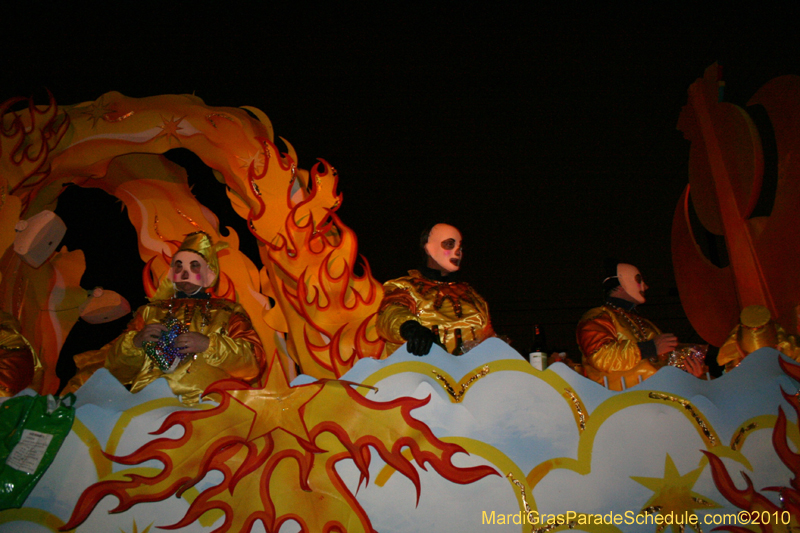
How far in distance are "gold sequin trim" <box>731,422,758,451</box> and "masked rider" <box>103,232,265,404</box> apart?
6.42 feet

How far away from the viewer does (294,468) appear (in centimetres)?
217

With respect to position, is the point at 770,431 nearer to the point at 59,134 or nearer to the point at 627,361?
the point at 627,361

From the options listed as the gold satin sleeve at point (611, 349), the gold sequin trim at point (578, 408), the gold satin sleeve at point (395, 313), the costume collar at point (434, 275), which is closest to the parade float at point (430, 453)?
the gold sequin trim at point (578, 408)

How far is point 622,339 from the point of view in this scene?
2.77 meters

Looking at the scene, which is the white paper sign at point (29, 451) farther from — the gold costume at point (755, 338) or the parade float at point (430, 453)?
the gold costume at point (755, 338)

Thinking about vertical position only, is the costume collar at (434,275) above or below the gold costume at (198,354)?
above

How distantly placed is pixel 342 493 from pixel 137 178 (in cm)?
265

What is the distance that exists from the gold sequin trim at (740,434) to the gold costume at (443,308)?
1139 millimetres

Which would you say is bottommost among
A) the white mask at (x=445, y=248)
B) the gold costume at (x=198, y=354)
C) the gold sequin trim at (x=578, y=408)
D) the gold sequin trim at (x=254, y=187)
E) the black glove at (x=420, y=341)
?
the gold costume at (x=198, y=354)

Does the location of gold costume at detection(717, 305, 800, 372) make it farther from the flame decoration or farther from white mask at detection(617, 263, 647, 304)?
the flame decoration

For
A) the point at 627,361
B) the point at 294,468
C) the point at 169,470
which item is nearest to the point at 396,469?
the point at 294,468

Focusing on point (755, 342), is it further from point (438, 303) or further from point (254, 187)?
point (254, 187)

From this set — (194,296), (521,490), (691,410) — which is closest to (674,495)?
(691,410)

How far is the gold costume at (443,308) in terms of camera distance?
2.78m
